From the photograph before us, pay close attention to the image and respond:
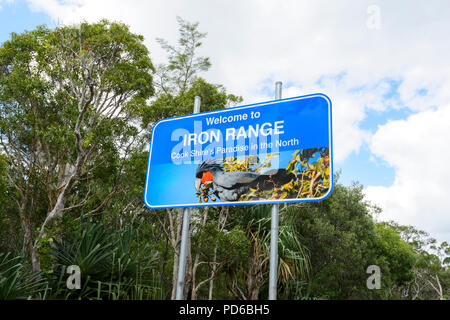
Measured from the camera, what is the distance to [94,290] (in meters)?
6.86

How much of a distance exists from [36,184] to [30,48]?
3323 millimetres

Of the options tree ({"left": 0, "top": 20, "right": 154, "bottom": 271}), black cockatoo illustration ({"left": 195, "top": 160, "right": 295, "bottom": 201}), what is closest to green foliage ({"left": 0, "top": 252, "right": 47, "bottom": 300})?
tree ({"left": 0, "top": 20, "right": 154, "bottom": 271})

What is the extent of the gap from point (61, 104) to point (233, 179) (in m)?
6.36

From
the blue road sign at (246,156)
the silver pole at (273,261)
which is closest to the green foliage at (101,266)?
the blue road sign at (246,156)

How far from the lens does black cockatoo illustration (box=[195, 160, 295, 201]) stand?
4031 mm

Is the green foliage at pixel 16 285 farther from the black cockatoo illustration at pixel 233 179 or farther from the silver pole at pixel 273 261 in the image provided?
the silver pole at pixel 273 261

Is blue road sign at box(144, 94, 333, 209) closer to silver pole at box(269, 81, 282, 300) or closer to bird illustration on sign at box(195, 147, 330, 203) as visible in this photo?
bird illustration on sign at box(195, 147, 330, 203)

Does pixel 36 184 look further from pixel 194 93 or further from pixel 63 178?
pixel 194 93

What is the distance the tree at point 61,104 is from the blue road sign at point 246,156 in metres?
4.01

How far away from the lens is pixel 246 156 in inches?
166

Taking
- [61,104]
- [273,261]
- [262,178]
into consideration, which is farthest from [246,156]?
[61,104]
